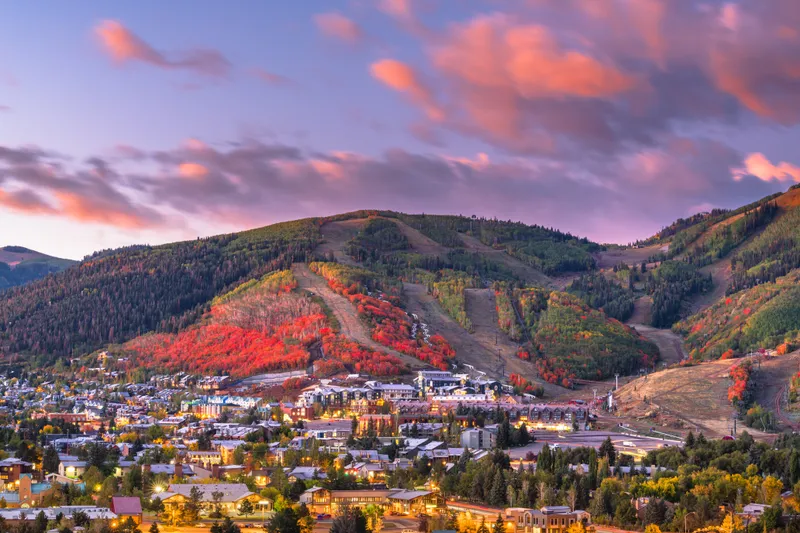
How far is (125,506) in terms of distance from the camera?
7788cm

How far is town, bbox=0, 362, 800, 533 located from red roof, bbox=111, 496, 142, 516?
18 cm

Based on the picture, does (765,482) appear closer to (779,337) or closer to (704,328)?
(779,337)

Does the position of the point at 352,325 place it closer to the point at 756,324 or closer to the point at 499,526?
the point at 756,324

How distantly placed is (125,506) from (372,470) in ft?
79.8

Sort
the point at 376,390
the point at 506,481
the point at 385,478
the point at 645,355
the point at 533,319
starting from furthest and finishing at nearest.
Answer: the point at 533,319
the point at 645,355
the point at 376,390
the point at 385,478
the point at 506,481

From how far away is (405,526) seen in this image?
76.9m

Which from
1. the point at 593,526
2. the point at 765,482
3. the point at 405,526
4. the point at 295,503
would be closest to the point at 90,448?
the point at 295,503

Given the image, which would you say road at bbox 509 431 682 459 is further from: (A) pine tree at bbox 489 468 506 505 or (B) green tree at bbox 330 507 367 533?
(B) green tree at bbox 330 507 367 533

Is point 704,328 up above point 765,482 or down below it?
above

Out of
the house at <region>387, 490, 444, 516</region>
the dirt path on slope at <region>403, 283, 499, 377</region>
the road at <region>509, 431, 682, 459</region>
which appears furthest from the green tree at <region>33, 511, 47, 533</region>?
the dirt path on slope at <region>403, 283, 499, 377</region>

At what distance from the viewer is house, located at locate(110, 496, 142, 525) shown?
250ft

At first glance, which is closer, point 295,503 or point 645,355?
point 295,503

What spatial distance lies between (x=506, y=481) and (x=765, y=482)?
16.5 meters

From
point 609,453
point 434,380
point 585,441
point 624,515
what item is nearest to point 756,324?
point 434,380
